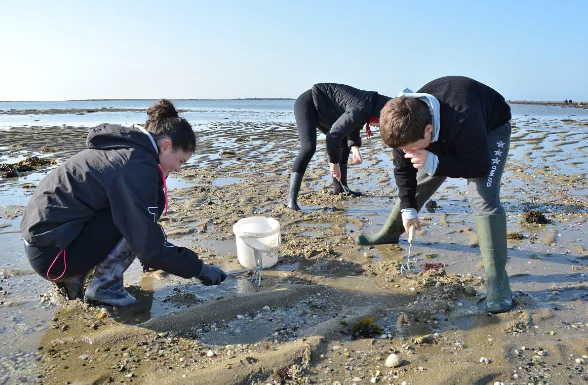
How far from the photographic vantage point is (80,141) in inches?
579

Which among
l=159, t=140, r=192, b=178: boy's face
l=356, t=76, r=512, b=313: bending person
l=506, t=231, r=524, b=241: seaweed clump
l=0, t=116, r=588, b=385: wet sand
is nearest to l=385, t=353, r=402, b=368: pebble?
l=0, t=116, r=588, b=385: wet sand

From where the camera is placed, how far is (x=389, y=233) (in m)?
4.35

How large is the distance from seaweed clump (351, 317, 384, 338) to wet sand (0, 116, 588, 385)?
39mm

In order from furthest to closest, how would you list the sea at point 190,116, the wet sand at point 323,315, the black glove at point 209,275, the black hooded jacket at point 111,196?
the sea at point 190,116
the black glove at point 209,275
the black hooded jacket at point 111,196
the wet sand at point 323,315

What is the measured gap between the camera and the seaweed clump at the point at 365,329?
2770mm

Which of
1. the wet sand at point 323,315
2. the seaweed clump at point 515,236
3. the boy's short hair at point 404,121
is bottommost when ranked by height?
the wet sand at point 323,315

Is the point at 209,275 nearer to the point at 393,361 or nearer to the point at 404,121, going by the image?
the point at 393,361

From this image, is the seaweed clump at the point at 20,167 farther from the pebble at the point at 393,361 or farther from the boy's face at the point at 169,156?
the pebble at the point at 393,361

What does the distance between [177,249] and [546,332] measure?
2.38 metres

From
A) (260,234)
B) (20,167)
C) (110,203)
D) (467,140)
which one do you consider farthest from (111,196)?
(20,167)

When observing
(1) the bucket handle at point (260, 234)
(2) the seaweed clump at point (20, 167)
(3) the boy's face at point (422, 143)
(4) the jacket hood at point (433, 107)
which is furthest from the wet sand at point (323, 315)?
(2) the seaweed clump at point (20, 167)

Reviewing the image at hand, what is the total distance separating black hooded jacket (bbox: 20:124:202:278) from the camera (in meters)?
2.58

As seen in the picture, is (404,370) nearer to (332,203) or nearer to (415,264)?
(415,264)

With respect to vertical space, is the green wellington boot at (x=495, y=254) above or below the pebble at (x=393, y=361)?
above
